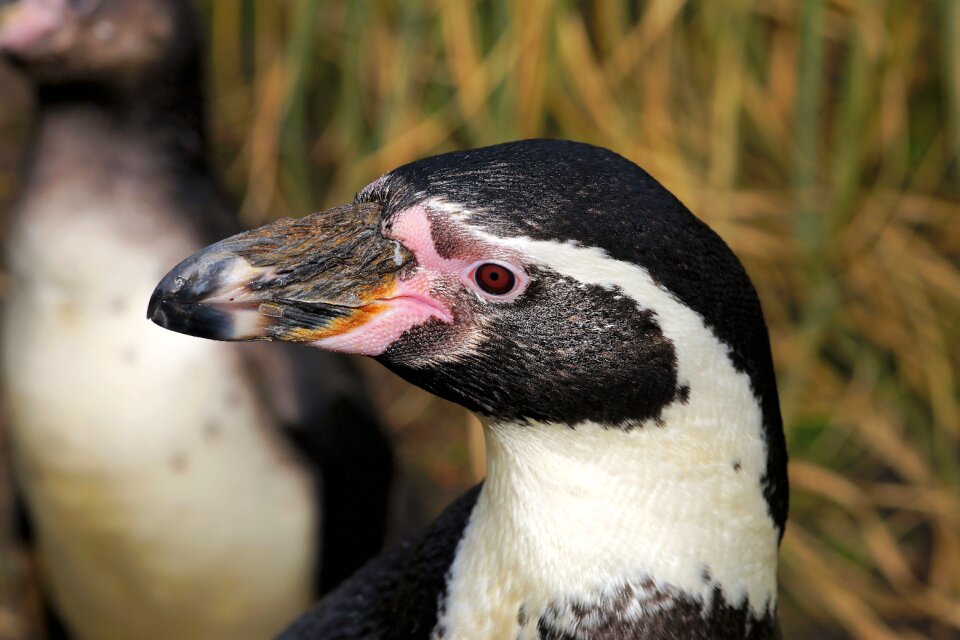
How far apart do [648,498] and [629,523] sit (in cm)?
3

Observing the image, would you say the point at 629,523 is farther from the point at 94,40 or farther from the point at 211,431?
the point at 94,40

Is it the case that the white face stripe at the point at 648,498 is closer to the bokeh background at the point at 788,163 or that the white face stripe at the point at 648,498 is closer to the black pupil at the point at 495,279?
the black pupil at the point at 495,279

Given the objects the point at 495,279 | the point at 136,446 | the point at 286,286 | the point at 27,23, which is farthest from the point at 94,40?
the point at 495,279

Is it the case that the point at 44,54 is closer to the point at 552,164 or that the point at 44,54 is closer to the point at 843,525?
the point at 552,164

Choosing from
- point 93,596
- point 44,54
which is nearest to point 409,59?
point 44,54

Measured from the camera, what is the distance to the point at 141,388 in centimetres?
231

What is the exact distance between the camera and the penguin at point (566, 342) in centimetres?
117

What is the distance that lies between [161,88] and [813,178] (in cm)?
155

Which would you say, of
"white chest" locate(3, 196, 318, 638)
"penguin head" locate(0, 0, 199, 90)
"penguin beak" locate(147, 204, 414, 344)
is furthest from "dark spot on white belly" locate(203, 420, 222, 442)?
"penguin beak" locate(147, 204, 414, 344)

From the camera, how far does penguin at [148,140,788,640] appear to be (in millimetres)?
1170


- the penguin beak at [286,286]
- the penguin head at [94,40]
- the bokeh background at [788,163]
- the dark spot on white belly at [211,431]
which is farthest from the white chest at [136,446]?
the penguin beak at [286,286]

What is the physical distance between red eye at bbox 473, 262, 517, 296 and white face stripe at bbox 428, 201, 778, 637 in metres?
0.15

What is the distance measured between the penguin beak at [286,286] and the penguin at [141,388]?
115 centimetres

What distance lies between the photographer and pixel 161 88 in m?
2.45
